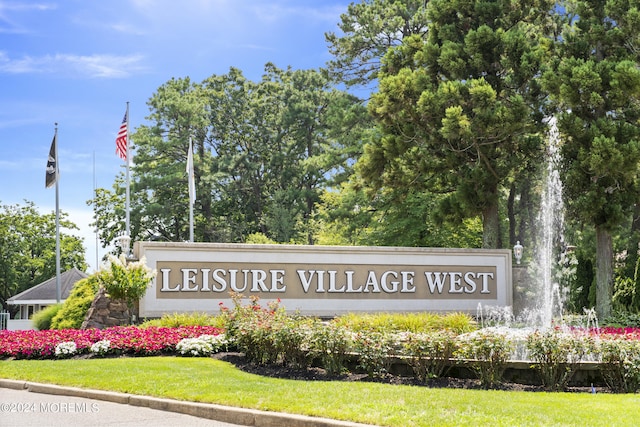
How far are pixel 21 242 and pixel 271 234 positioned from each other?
2251cm

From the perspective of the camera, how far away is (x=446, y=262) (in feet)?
70.2

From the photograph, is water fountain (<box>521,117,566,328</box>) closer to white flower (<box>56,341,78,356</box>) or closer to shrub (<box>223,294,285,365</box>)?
shrub (<box>223,294,285,365</box>)

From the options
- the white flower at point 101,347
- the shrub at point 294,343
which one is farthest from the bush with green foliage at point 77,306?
the shrub at point 294,343

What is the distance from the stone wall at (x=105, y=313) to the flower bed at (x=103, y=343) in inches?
112

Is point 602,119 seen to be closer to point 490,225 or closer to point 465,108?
point 465,108

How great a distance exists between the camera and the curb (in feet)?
26.5

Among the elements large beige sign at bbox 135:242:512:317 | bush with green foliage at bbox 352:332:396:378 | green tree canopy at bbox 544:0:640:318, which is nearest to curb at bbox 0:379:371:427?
bush with green foliage at bbox 352:332:396:378

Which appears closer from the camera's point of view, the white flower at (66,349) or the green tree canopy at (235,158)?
the white flower at (66,349)

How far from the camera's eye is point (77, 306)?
19.9 meters

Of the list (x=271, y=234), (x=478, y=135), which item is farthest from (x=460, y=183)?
(x=271, y=234)

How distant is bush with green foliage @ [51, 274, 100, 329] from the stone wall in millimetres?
671

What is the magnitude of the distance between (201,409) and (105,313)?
406 inches

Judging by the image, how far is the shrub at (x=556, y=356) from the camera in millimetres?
10250

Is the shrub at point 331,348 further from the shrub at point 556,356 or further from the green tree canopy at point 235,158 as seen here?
the green tree canopy at point 235,158
